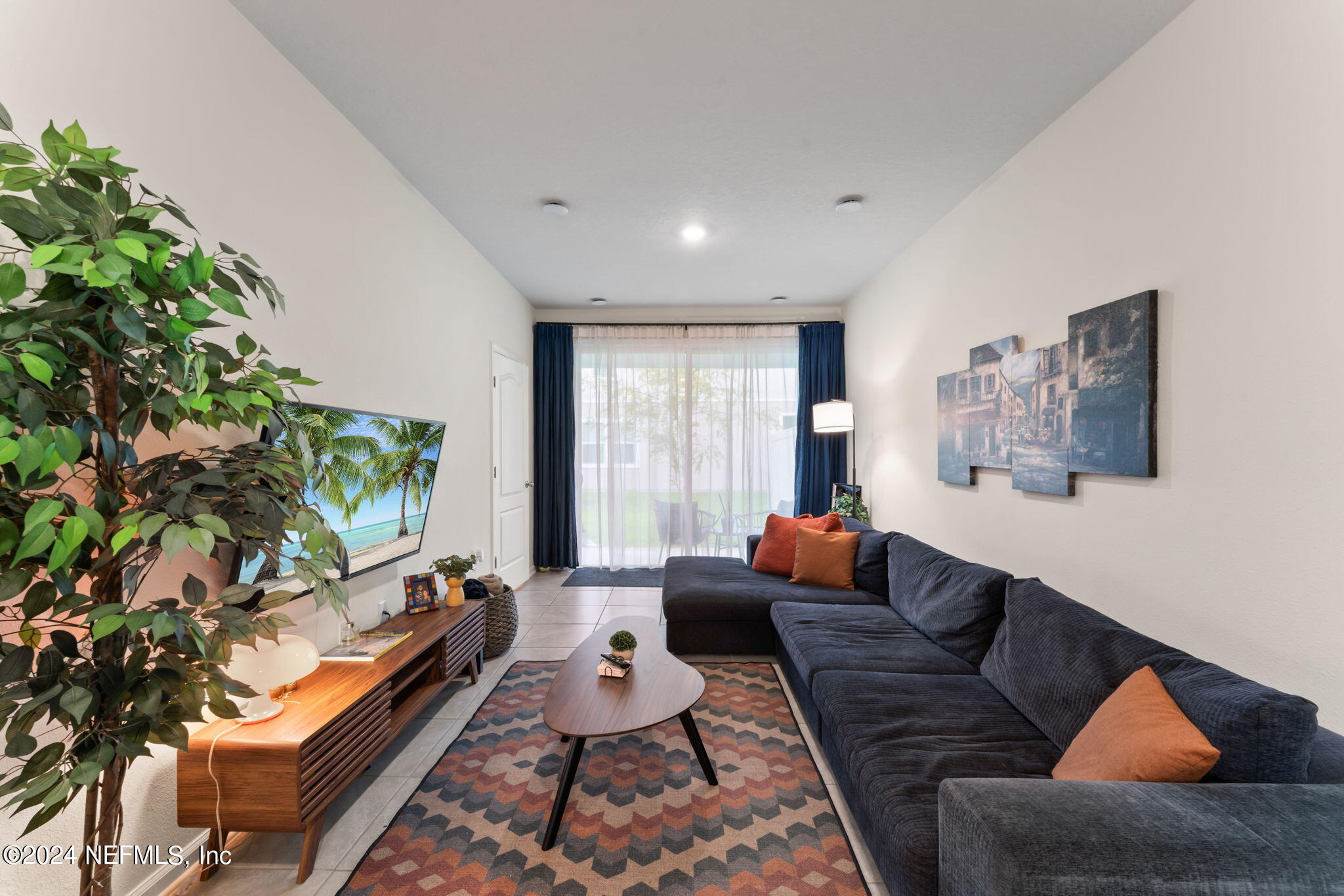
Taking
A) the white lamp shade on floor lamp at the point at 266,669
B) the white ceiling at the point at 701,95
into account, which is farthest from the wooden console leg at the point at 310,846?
the white ceiling at the point at 701,95

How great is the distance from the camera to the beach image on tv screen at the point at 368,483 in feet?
6.99

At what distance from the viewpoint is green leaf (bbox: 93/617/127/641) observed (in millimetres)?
877

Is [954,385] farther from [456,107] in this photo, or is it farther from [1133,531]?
[456,107]

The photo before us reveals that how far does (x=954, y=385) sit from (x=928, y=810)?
2554mm

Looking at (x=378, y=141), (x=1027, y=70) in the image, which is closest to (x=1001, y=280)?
(x=1027, y=70)

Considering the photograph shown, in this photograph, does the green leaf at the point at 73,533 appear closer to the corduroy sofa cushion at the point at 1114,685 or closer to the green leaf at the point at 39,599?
the green leaf at the point at 39,599

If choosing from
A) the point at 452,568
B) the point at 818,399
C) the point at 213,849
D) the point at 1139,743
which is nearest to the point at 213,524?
the point at 213,849

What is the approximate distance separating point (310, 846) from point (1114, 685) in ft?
8.25

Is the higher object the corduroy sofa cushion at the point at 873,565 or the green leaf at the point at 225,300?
the green leaf at the point at 225,300

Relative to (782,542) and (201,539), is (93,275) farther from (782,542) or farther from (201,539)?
(782,542)

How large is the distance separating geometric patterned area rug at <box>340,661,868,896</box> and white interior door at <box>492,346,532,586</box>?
2203 millimetres

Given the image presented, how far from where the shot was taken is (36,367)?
2.73ft

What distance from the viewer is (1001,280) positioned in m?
2.95

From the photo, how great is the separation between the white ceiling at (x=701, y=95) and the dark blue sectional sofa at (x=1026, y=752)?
6.63 feet
